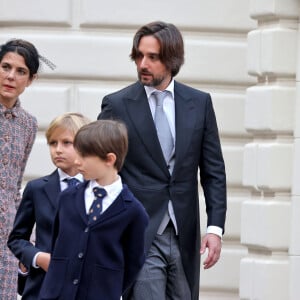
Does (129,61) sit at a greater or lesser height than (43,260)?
greater

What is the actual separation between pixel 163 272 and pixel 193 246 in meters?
0.24

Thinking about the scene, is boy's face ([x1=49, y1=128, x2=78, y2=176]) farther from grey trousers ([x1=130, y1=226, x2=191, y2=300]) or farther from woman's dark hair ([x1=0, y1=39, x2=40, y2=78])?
woman's dark hair ([x1=0, y1=39, x2=40, y2=78])

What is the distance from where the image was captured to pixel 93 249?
6.44 metres

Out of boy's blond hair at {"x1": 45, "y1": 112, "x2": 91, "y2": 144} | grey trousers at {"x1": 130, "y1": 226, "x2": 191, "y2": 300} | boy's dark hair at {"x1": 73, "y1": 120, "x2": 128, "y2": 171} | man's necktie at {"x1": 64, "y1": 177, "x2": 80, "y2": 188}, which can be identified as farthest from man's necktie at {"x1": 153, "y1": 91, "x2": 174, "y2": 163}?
boy's dark hair at {"x1": 73, "y1": 120, "x2": 128, "y2": 171}

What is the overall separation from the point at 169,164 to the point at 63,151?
0.78 m

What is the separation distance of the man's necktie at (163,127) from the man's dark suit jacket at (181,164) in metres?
0.05

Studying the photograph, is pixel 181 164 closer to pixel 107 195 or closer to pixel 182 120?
pixel 182 120

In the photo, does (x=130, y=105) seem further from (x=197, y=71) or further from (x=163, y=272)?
(x=197, y=71)

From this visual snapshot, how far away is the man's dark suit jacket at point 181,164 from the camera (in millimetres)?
7672

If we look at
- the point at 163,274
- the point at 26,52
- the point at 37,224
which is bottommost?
the point at 163,274

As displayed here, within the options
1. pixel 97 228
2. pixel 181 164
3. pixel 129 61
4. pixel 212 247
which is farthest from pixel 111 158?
pixel 129 61

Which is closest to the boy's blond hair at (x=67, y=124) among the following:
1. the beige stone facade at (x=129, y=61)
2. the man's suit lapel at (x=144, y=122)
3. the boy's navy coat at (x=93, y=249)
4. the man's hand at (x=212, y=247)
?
the man's suit lapel at (x=144, y=122)

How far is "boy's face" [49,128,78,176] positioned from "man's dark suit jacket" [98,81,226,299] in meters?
0.57

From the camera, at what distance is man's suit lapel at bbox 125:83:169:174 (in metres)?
7.69
